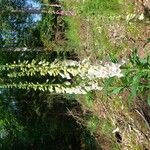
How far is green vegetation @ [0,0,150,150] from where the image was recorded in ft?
30.3

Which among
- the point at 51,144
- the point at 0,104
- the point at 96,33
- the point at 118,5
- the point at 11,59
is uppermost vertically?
the point at 118,5

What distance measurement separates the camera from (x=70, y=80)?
31.1ft

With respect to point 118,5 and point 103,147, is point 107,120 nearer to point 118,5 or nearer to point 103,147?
point 103,147

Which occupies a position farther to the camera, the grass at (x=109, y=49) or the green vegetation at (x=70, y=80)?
the green vegetation at (x=70, y=80)

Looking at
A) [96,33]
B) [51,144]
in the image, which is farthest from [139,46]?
[51,144]

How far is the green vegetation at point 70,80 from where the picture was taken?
9.24m

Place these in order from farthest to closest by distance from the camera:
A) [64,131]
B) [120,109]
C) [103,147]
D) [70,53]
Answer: [64,131]
[70,53]
[103,147]
[120,109]

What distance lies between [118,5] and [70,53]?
9.30 ft

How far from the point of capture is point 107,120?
10281 mm

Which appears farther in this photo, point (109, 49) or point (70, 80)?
point (109, 49)

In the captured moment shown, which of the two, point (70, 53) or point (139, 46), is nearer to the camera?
point (139, 46)

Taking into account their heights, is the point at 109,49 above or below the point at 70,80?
above

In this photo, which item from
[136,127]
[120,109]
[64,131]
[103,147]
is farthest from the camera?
[64,131]

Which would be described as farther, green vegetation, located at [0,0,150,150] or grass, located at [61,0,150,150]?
green vegetation, located at [0,0,150,150]
